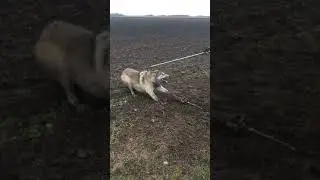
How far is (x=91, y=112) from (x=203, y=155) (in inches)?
34.4

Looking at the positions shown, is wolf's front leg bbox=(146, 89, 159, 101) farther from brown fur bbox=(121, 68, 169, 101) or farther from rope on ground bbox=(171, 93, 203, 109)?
rope on ground bbox=(171, 93, 203, 109)

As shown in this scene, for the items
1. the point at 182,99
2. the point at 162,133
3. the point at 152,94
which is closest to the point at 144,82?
the point at 152,94

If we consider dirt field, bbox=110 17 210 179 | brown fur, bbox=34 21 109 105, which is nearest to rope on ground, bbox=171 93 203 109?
dirt field, bbox=110 17 210 179

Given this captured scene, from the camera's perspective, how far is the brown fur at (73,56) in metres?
3.27

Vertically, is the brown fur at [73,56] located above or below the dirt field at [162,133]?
above

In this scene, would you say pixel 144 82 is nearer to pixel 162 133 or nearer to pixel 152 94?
pixel 152 94

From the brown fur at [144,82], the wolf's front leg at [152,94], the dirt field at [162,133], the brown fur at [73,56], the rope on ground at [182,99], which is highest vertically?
the brown fur at [73,56]

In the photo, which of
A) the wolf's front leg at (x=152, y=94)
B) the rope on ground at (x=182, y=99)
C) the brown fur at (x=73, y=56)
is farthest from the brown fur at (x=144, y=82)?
the brown fur at (x=73, y=56)

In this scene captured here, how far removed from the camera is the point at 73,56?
3.58 meters

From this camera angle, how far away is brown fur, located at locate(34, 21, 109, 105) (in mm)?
3266

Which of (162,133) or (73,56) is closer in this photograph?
(73,56)

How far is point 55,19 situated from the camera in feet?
10.5

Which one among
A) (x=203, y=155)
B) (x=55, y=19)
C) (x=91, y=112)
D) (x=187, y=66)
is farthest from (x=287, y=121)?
(x=187, y=66)

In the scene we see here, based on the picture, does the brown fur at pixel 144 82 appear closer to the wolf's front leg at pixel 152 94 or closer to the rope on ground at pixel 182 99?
the wolf's front leg at pixel 152 94
